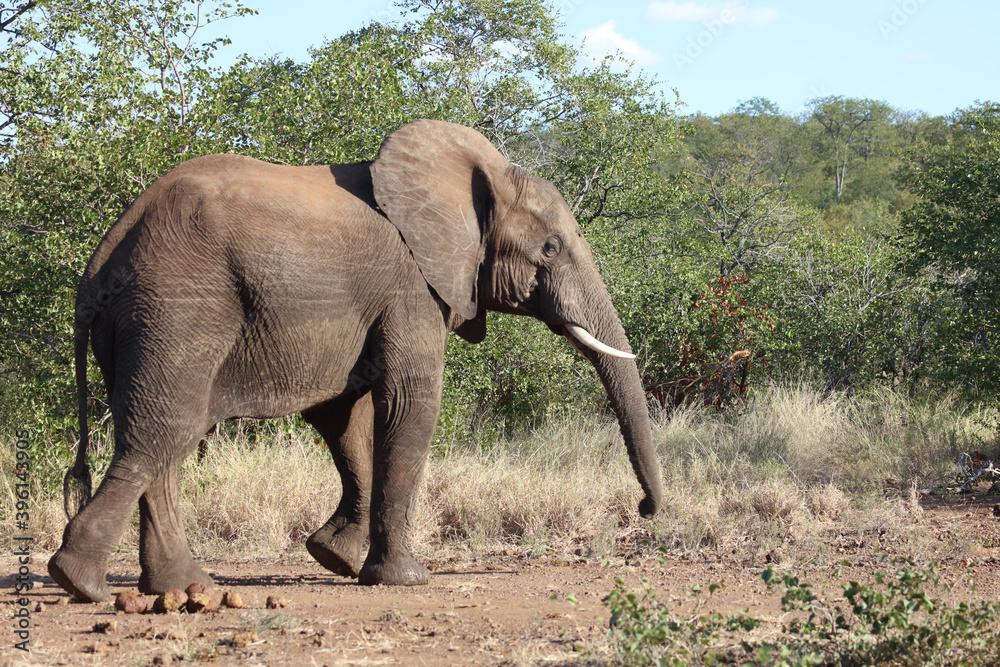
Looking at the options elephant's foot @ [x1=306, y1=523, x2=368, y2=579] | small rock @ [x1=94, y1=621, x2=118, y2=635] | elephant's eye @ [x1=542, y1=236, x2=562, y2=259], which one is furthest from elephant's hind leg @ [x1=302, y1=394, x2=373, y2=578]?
small rock @ [x1=94, y1=621, x2=118, y2=635]

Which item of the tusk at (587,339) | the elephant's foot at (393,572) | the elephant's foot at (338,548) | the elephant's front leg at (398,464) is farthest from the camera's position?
the elephant's foot at (338,548)

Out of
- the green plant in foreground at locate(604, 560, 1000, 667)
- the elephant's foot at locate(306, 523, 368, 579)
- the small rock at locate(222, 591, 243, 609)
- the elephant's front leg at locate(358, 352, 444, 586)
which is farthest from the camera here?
the elephant's foot at locate(306, 523, 368, 579)

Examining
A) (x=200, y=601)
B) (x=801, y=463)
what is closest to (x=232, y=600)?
(x=200, y=601)

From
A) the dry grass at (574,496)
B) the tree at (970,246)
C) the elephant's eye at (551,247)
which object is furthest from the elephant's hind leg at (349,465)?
the tree at (970,246)

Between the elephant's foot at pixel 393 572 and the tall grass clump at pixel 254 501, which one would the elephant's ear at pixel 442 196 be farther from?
the tall grass clump at pixel 254 501

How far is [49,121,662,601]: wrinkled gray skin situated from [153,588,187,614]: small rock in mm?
310

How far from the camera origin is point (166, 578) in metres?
5.66

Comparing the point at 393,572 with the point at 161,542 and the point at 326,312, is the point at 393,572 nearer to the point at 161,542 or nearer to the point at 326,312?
the point at 161,542

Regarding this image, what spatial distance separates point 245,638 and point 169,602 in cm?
84

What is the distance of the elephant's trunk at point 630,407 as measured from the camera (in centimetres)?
619

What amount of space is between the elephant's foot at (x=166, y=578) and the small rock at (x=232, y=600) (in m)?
0.40

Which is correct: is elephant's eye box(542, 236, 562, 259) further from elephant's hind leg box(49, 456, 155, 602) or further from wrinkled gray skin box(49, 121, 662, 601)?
elephant's hind leg box(49, 456, 155, 602)

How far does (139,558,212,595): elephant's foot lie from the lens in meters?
5.65

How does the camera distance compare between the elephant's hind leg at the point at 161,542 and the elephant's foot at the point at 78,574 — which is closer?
the elephant's foot at the point at 78,574
